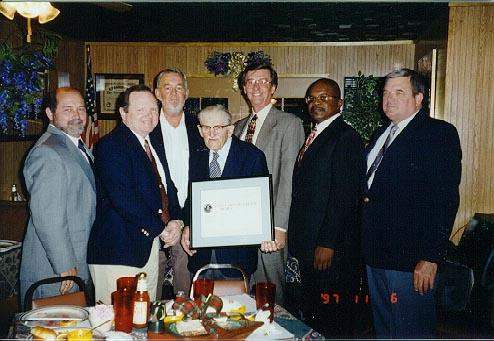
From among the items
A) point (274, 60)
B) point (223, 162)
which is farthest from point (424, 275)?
point (274, 60)

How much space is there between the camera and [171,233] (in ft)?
9.71

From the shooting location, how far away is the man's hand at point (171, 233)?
2.94 meters

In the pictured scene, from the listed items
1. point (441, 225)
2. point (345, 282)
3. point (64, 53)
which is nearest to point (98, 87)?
point (64, 53)

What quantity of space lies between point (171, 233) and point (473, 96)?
3.75 m

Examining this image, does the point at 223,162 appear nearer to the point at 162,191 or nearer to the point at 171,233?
the point at 162,191

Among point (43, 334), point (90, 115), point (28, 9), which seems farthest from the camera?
point (90, 115)

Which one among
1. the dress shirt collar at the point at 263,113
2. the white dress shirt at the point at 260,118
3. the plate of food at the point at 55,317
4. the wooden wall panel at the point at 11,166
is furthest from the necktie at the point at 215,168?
the wooden wall panel at the point at 11,166

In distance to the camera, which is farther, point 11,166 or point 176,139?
point 11,166

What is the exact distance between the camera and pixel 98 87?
25.7ft

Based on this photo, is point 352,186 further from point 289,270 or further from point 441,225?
point 289,270

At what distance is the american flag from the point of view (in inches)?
278

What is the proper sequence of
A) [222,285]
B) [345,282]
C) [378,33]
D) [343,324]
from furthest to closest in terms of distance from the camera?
1. [378,33]
2. [343,324]
3. [345,282]
4. [222,285]

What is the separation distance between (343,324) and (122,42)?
6.08m

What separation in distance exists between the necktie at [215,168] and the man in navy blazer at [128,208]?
1.30 feet
